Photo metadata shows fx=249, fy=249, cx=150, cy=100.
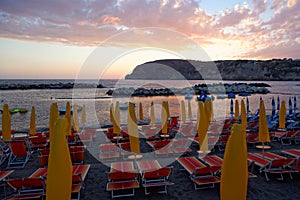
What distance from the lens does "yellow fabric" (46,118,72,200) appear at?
2.99m

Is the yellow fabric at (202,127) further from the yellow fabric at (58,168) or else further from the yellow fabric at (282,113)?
the yellow fabric at (282,113)

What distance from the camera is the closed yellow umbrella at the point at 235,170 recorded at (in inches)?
122

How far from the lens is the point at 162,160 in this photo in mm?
8297

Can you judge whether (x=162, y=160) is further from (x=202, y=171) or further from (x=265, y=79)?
(x=265, y=79)

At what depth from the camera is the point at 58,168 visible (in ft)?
9.99

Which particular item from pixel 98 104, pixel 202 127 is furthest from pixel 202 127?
pixel 98 104

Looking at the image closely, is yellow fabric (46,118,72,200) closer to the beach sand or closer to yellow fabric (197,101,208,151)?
the beach sand

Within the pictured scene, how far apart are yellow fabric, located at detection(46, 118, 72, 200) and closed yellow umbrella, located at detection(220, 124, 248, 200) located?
1974mm

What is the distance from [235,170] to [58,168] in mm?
2197

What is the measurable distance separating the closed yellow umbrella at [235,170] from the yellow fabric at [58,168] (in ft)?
6.48

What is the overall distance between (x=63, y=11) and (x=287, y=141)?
13.3 metres

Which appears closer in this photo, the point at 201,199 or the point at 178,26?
the point at 201,199

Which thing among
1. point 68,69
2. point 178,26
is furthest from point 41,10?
point 68,69

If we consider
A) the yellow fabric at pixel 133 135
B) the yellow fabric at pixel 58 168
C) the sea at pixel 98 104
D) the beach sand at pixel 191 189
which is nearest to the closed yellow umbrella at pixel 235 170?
the yellow fabric at pixel 58 168
